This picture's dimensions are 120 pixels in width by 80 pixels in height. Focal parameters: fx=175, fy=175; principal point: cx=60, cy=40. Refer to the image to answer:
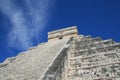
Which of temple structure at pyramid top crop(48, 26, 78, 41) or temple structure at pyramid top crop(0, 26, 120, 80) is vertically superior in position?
temple structure at pyramid top crop(48, 26, 78, 41)

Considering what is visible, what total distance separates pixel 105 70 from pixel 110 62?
517 mm

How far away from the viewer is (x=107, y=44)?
792 cm

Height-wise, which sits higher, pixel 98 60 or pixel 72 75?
pixel 98 60

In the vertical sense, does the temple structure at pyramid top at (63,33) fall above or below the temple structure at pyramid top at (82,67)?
above

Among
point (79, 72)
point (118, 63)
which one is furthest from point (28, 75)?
point (118, 63)

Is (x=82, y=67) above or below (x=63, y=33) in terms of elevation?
below

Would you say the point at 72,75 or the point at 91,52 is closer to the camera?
the point at 72,75

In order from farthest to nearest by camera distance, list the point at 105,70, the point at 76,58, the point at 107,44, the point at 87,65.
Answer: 1. the point at 107,44
2. the point at 76,58
3. the point at 87,65
4. the point at 105,70

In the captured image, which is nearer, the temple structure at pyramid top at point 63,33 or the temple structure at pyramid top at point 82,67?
the temple structure at pyramid top at point 82,67

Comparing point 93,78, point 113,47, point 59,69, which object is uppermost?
point 113,47

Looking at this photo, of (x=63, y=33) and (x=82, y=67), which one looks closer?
(x=82, y=67)

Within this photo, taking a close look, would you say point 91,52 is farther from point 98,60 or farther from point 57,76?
point 57,76

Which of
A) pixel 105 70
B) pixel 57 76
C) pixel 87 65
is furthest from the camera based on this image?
pixel 87 65

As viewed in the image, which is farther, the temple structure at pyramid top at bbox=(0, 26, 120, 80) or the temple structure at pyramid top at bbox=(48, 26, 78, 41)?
the temple structure at pyramid top at bbox=(48, 26, 78, 41)
